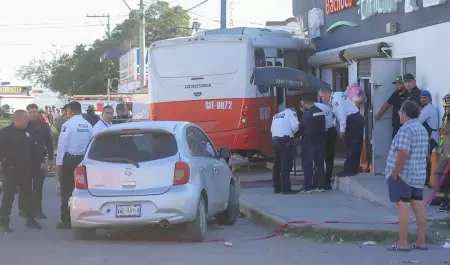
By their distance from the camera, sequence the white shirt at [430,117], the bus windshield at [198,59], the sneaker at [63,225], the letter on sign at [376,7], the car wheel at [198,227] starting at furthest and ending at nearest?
the bus windshield at [198,59] < the letter on sign at [376,7] < the white shirt at [430,117] < the sneaker at [63,225] < the car wheel at [198,227]

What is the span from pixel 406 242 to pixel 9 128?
6.08 m

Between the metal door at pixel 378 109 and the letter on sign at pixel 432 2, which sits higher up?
the letter on sign at pixel 432 2

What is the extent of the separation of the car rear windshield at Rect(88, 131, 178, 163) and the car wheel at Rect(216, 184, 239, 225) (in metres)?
2.15

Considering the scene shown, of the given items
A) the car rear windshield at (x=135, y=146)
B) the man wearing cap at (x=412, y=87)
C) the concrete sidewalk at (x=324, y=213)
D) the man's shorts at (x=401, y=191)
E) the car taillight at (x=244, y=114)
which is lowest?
the concrete sidewalk at (x=324, y=213)

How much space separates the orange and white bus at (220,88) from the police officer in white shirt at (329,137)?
3848 millimetres

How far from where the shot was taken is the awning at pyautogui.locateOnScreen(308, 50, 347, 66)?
18.7 metres

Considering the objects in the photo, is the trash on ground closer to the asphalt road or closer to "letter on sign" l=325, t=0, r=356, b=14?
the asphalt road

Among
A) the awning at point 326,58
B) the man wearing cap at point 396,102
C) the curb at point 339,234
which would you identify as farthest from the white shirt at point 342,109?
the awning at point 326,58

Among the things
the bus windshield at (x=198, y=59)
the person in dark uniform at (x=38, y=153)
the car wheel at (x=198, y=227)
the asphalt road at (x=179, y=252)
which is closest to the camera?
the asphalt road at (x=179, y=252)

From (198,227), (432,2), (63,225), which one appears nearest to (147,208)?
(198,227)

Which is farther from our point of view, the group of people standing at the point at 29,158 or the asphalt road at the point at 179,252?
the group of people standing at the point at 29,158

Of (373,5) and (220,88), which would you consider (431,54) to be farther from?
(220,88)

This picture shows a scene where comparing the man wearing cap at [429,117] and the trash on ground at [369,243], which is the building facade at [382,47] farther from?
the trash on ground at [369,243]

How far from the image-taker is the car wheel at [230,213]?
11844 mm
